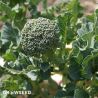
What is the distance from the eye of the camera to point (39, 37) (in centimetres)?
184

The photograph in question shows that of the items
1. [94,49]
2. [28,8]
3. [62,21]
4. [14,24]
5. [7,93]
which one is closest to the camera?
[94,49]

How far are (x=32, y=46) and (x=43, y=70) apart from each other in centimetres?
11

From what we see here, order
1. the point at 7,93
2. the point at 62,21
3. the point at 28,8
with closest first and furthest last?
1. the point at 62,21
2. the point at 7,93
3. the point at 28,8

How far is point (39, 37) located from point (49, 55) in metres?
0.10

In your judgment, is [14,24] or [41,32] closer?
[41,32]

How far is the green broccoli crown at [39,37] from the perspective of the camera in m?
1.83

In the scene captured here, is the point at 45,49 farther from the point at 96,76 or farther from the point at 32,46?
the point at 96,76

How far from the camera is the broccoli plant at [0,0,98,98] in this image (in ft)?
6.04

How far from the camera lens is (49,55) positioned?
6.21ft

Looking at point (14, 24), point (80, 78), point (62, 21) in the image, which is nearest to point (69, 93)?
point (80, 78)

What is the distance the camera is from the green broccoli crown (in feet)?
6.02

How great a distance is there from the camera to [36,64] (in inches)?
75.0

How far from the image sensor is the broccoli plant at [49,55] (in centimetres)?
184

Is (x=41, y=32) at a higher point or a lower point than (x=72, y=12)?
lower
